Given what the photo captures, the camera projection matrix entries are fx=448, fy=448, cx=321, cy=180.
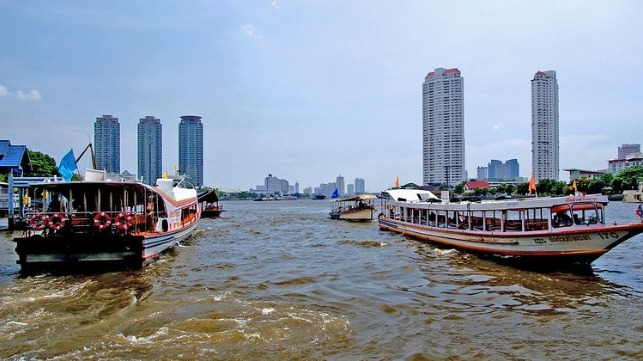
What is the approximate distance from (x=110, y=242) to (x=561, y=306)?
14487 mm

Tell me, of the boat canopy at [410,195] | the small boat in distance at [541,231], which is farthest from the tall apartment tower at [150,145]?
the small boat in distance at [541,231]

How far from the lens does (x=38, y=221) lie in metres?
16.3

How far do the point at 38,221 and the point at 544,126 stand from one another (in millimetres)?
165739

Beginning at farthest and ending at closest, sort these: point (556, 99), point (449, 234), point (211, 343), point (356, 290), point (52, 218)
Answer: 1. point (556, 99)
2. point (449, 234)
3. point (52, 218)
4. point (356, 290)
5. point (211, 343)

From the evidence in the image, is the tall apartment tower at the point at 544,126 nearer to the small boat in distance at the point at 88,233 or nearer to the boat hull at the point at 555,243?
the boat hull at the point at 555,243

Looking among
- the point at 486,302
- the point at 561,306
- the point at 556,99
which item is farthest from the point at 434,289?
the point at 556,99

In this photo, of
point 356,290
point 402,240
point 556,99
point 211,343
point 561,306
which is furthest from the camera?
point 556,99

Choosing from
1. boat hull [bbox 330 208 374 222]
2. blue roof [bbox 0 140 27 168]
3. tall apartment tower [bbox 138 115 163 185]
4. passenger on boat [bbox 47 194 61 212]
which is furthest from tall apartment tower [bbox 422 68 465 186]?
passenger on boat [bbox 47 194 61 212]

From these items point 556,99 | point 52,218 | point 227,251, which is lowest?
point 227,251

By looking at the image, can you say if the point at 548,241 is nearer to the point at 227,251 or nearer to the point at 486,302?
the point at 486,302

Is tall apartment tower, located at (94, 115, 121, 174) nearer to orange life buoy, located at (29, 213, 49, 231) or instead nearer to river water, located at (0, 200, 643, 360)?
river water, located at (0, 200, 643, 360)

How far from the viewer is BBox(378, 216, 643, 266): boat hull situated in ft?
51.5

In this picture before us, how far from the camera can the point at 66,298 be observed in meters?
12.4

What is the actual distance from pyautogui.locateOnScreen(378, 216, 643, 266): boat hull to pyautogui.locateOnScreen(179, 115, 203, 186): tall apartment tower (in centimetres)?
13968
